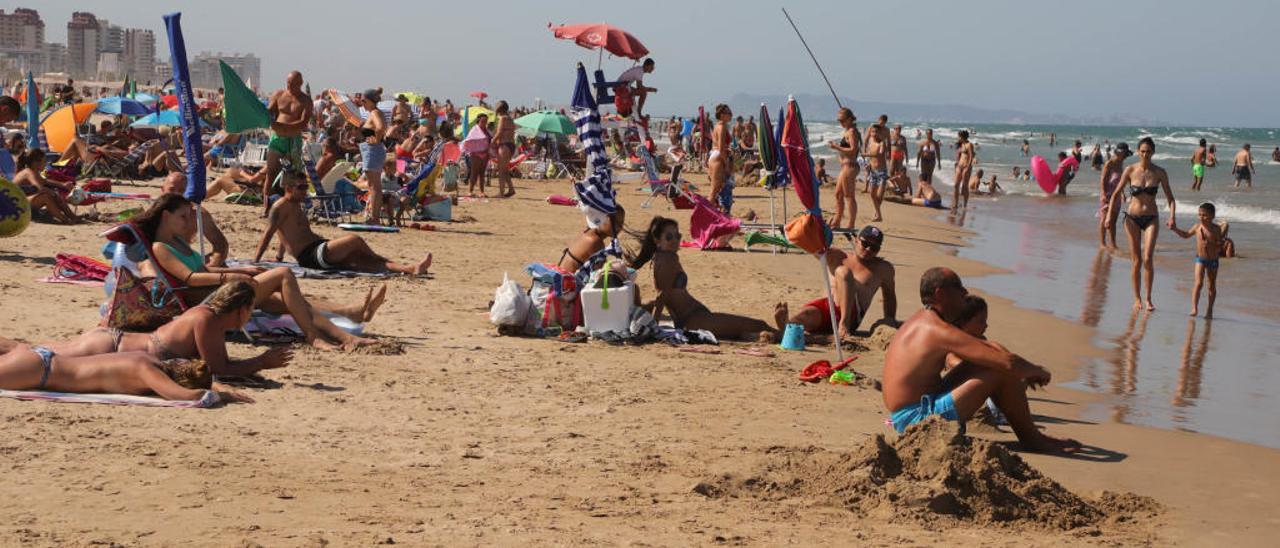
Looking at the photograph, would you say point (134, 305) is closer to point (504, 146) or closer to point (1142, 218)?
point (1142, 218)

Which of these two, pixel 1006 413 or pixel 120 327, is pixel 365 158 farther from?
pixel 1006 413

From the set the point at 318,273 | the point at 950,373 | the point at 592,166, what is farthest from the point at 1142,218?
the point at 318,273

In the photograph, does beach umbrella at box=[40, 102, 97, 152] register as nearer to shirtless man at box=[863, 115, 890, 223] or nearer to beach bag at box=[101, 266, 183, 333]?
shirtless man at box=[863, 115, 890, 223]

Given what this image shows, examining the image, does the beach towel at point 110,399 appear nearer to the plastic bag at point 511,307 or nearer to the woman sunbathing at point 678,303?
the plastic bag at point 511,307

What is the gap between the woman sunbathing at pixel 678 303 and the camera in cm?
827

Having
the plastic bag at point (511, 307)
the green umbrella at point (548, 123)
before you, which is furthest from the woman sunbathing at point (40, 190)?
the green umbrella at point (548, 123)

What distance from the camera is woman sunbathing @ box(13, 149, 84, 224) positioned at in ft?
39.5

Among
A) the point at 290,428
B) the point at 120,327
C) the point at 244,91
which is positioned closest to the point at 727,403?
the point at 290,428

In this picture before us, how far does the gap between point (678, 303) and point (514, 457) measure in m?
3.11

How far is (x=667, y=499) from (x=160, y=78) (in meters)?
102

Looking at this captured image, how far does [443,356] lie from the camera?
741 centimetres

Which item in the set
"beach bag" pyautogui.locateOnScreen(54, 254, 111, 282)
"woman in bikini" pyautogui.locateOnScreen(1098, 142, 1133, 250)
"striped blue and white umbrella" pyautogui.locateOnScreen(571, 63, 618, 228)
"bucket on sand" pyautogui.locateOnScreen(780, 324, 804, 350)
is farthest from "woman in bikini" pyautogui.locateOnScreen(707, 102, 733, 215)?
"beach bag" pyautogui.locateOnScreen(54, 254, 111, 282)

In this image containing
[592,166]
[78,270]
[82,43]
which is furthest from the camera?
[82,43]

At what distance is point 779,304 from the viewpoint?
27.6ft
